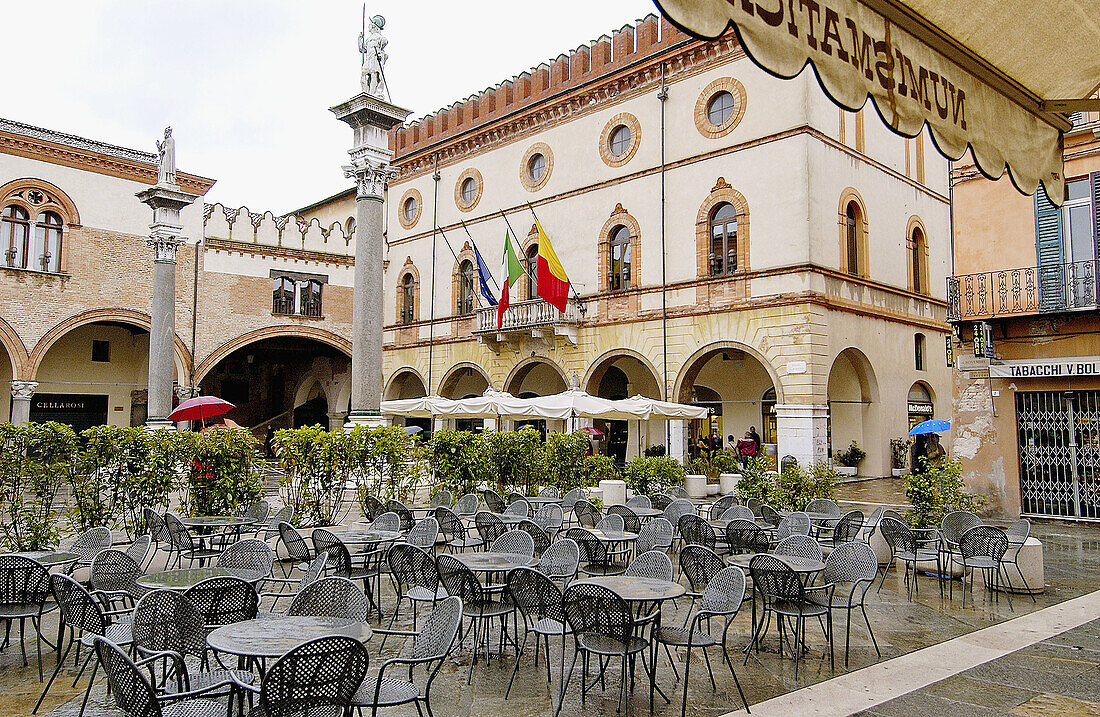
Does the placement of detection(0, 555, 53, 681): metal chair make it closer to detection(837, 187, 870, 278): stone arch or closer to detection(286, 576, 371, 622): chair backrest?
detection(286, 576, 371, 622): chair backrest

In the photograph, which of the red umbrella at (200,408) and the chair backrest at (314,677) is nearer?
the chair backrest at (314,677)

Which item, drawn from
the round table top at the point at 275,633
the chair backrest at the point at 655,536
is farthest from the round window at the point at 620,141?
the round table top at the point at 275,633

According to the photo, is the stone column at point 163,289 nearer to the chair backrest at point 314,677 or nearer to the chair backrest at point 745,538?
the chair backrest at point 745,538

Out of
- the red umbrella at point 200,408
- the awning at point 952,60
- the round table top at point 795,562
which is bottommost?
the round table top at point 795,562

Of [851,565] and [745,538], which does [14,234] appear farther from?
[851,565]

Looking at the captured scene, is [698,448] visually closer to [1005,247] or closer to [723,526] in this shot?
[1005,247]

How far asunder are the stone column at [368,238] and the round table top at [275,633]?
7.95 meters

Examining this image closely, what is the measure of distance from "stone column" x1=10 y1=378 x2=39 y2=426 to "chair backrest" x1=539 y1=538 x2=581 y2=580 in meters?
21.8

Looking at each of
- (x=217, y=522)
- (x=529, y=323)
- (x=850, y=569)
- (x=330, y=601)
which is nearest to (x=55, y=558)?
(x=217, y=522)

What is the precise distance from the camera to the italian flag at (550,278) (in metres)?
20.3

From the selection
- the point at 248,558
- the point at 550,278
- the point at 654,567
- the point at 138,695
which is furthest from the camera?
the point at 550,278

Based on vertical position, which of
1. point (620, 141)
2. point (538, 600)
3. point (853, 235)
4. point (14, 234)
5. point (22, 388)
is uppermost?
point (620, 141)

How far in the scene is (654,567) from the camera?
5.92 meters

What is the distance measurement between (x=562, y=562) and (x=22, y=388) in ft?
72.7
